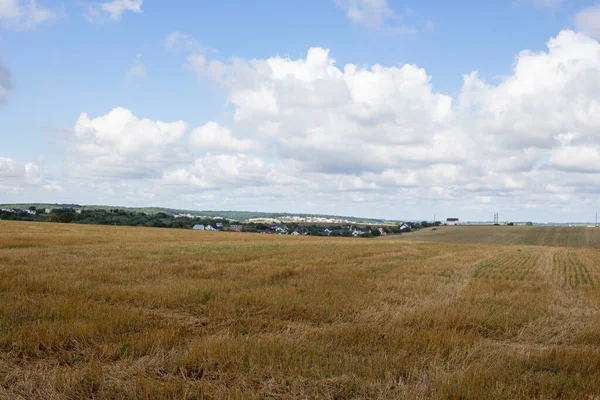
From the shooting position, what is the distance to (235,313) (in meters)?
11.0

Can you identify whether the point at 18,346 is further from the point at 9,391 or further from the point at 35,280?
the point at 35,280

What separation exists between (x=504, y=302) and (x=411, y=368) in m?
8.13

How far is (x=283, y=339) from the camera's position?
8570 millimetres

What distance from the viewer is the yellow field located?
6281mm

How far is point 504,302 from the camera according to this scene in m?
13.8

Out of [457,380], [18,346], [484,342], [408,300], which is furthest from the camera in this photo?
[408,300]

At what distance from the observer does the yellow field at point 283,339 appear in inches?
247

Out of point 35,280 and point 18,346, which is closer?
point 18,346

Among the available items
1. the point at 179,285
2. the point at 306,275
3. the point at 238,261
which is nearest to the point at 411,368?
the point at 179,285

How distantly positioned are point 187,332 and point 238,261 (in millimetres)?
14422

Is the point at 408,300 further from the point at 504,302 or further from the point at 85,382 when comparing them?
the point at 85,382

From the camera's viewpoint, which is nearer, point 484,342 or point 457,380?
point 457,380

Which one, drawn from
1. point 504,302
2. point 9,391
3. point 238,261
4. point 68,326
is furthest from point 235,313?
point 238,261

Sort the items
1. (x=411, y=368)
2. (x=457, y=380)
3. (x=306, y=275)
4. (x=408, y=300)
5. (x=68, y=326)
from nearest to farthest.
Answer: (x=457, y=380) < (x=411, y=368) < (x=68, y=326) < (x=408, y=300) < (x=306, y=275)
